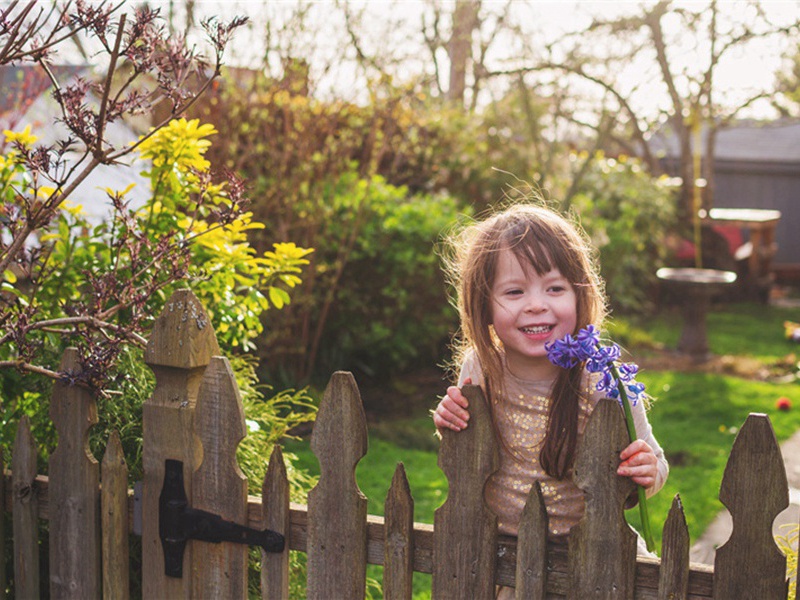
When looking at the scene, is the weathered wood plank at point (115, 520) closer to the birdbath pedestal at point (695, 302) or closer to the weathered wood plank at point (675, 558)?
the weathered wood plank at point (675, 558)

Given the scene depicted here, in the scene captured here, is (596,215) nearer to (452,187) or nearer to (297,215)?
(452,187)

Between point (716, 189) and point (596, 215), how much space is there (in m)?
13.1

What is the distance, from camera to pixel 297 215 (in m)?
6.21

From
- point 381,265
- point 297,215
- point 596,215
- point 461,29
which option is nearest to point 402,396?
point 381,265

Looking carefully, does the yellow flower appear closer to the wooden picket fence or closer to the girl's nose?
the wooden picket fence

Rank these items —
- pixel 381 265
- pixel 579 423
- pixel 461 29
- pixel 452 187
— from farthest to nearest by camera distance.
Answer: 1. pixel 461 29
2. pixel 452 187
3. pixel 381 265
4. pixel 579 423

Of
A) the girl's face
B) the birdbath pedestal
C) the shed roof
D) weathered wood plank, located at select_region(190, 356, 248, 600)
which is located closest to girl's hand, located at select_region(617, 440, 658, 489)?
the girl's face

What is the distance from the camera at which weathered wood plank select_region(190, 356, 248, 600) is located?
208cm

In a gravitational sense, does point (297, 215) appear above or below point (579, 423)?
above

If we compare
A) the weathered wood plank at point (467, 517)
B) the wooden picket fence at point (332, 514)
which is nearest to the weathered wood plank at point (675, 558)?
the wooden picket fence at point (332, 514)

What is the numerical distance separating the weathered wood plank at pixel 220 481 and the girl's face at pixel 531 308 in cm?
66

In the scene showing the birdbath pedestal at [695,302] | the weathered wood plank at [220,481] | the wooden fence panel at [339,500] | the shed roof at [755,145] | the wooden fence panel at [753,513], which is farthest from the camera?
the shed roof at [755,145]

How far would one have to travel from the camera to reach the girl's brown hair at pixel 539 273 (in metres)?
Answer: 2.06

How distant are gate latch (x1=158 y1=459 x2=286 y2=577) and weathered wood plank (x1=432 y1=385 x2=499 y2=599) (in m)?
0.48
